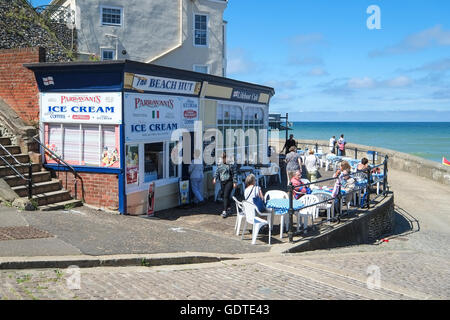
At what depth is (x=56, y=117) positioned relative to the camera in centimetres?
1187

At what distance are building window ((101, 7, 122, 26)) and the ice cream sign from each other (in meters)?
11.5

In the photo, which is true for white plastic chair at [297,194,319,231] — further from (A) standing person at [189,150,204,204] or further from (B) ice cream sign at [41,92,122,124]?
(B) ice cream sign at [41,92,122,124]

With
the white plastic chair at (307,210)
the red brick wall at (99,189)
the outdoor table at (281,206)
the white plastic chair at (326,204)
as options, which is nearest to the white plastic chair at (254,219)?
the outdoor table at (281,206)

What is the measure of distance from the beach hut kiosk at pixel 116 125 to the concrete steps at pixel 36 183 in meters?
0.33

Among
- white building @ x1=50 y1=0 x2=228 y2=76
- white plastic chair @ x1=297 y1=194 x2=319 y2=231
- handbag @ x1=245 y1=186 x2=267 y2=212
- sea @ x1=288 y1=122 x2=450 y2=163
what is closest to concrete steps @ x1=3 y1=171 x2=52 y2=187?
handbag @ x1=245 y1=186 x2=267 y2=212

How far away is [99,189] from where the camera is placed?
11328 mm

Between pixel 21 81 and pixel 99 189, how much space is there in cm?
407

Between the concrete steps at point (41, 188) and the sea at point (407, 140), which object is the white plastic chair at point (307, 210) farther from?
the sea at point (407, 140)

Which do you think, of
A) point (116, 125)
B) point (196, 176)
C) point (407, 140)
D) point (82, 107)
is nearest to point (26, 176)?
point (82, 107)

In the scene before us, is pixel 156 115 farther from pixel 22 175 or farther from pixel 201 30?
pixel 201 30

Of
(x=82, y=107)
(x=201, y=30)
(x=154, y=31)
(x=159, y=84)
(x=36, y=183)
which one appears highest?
(x=201, y=30)

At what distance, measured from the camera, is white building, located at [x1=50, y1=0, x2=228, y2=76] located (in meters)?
21.8

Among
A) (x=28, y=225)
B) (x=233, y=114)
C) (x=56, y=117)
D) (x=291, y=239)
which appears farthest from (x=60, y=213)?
(x=233, y=114)
